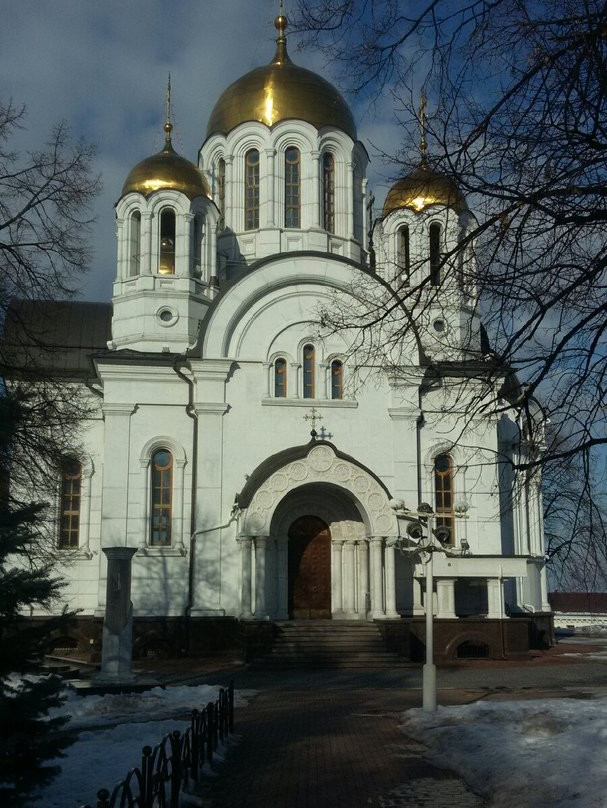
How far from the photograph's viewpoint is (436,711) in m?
13.2

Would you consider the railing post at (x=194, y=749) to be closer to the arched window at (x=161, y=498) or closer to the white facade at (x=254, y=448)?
the white facade at (x=254, y=448)

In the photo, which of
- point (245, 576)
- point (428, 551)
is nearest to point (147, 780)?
point (428, 551)

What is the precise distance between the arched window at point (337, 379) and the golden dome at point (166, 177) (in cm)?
576

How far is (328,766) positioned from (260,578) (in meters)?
12.0

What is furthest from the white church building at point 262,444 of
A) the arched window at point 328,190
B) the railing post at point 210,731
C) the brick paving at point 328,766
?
the railing post at point 210,731

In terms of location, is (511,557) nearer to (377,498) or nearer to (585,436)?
(377,498)

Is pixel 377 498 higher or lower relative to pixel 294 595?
higher

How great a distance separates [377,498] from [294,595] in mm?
3372

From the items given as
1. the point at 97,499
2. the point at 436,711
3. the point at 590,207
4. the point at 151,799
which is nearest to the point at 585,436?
the point at 590,207

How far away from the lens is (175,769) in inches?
314

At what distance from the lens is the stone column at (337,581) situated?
23859mm

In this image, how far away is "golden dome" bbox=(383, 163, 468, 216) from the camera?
6.86 metres

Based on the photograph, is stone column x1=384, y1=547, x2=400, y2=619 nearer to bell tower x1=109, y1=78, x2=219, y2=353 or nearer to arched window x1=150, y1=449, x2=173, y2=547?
arched window x1=150, y1=449, x2=173, y2=547

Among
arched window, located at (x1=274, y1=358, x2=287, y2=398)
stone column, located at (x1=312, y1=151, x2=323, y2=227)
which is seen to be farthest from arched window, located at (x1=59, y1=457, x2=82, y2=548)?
stone column, located at (x1=312, y1=151, x2=323, y2=227)
